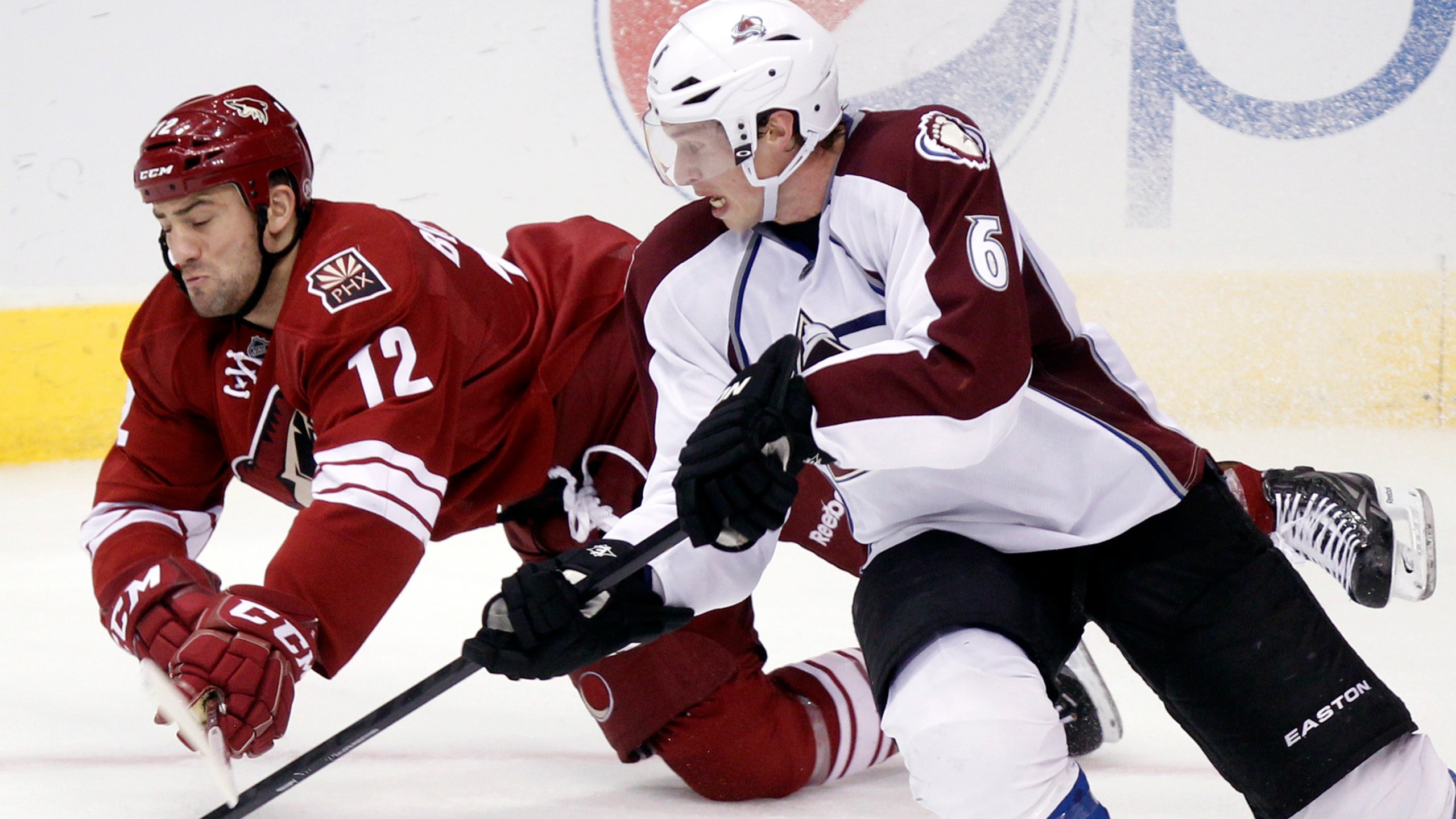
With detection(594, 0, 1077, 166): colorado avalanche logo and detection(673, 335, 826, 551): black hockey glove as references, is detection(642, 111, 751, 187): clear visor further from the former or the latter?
detection(594, 0, 1077, 166): colorado avalanche logo

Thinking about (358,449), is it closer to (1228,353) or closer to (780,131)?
(780,131)

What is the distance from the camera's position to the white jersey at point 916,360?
148 centimetres

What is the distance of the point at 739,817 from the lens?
2.04 m

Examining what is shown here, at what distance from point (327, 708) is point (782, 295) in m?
1.36

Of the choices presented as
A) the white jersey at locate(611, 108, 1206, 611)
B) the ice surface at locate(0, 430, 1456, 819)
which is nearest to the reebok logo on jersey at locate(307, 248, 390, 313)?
the white jersey at locate(611, 108, 1206, 611)

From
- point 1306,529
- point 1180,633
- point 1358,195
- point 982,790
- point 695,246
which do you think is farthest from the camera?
point 1358,195

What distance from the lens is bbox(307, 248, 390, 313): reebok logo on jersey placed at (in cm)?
195

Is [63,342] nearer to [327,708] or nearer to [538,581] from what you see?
[327,708]

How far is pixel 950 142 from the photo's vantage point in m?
1.61

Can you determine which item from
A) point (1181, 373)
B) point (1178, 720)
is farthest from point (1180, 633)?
point (1181, 373)

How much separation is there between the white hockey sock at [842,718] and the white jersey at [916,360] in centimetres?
49

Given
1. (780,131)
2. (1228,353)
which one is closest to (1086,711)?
(780,131)

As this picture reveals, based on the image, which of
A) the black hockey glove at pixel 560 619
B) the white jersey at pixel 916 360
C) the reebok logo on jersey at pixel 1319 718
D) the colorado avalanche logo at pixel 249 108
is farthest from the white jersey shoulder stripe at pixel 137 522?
the reebok logo on jersey at pixel 1319 718

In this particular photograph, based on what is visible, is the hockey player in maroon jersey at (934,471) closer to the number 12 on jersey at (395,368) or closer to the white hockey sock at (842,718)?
the number 12 on jersey at (395,368)
